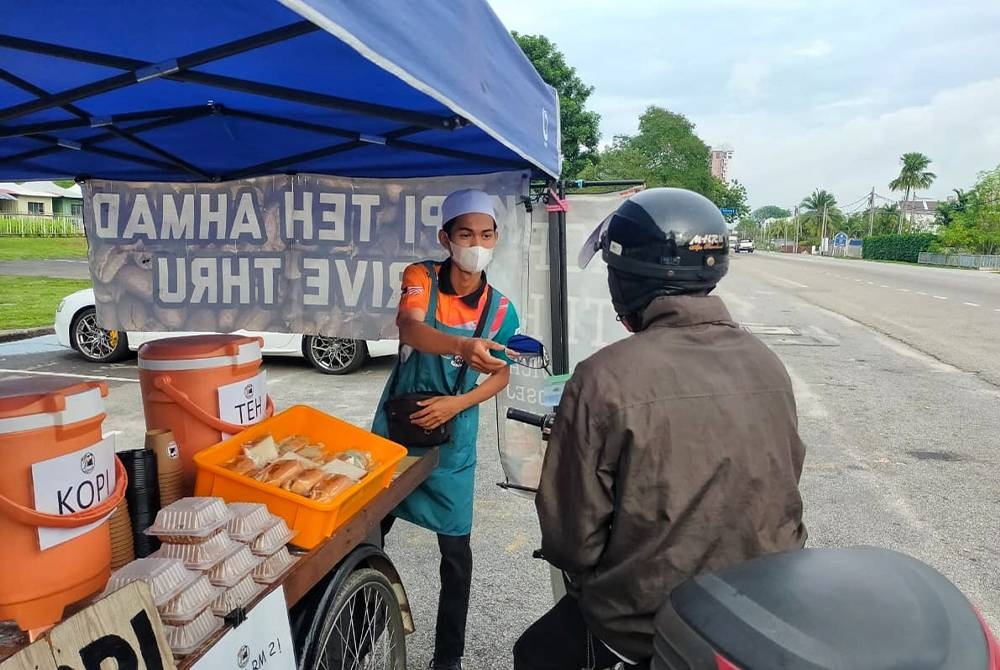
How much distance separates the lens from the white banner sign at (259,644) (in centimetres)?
162

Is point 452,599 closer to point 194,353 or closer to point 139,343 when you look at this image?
point 194,353

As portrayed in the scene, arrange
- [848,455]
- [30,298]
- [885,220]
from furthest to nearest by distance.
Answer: [885,220] → [30,298] → [848,455]

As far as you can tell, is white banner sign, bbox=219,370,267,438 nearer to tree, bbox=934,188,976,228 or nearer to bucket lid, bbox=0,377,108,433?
bucket lid, bbox=0,377,108,433

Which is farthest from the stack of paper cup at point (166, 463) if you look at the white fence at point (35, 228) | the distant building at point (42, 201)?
the distant building at point (42, 201)

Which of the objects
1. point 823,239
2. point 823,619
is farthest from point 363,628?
point 823,239

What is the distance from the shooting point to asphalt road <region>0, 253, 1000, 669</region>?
3.88 metres

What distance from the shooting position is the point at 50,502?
1493 mm

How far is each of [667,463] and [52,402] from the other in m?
1.32

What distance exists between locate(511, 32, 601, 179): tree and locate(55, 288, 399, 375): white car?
25363 mm

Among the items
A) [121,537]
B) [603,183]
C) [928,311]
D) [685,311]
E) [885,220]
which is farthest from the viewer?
[885,220]

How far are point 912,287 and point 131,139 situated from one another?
88.8 ft

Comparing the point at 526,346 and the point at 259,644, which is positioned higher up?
the point at 526,346

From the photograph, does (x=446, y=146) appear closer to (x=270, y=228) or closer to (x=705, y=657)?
(x=270, y=228)

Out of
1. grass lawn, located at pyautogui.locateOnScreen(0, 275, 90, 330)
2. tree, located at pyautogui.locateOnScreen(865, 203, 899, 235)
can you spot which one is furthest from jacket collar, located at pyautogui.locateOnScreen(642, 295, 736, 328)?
tree, located at pyautogui.locateOnScreen(865, 203, 899, 235)
